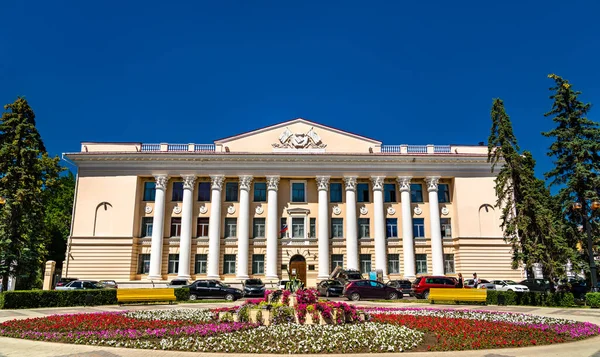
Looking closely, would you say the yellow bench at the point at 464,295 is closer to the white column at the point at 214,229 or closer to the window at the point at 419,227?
the window at the point at 419,227

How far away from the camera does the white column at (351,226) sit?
40844 mm

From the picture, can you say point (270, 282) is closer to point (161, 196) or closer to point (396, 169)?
point (161, 196)

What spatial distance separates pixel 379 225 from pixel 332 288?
1218 cm

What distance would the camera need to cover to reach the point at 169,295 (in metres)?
25.9

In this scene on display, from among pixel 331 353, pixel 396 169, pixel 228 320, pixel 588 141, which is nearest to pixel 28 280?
pixel 228 320

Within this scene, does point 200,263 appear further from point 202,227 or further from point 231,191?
point 231,191

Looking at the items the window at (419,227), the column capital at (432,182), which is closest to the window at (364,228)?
the window at (419,227)

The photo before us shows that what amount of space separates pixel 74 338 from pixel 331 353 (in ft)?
22.3

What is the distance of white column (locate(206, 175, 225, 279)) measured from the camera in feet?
133

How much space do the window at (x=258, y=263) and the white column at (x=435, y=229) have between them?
16023mm

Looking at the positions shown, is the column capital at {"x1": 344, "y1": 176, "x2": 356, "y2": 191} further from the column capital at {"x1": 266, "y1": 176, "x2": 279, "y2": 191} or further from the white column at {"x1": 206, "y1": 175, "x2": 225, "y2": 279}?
the white column at {"x1": 206, "y1": 175, "x2": 225, "y2": 279}

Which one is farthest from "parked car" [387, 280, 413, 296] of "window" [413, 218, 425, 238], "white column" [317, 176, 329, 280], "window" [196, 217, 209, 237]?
"window" [196, 217, 209, 237]

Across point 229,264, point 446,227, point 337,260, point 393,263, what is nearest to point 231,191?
point 229,264

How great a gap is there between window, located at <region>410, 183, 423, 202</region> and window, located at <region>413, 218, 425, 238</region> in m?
2.03
